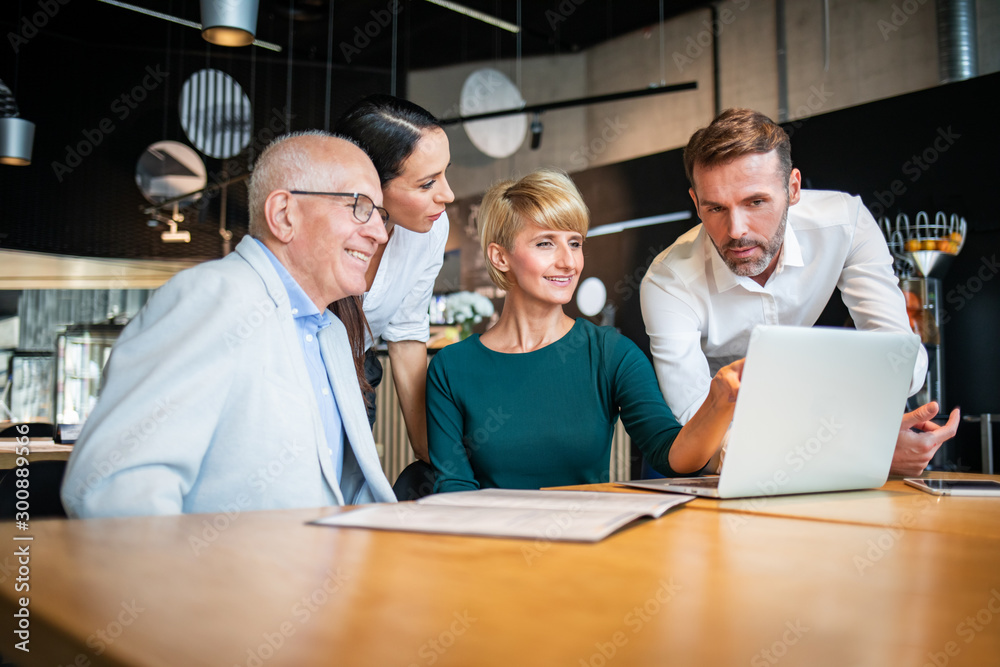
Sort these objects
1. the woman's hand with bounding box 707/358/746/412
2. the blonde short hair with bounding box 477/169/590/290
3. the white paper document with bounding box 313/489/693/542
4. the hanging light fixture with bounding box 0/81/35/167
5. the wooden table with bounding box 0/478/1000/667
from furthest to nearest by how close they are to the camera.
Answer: the hanging light fixture with bounding box 0/81/35/167 → the blonde short hair with bounding box 477/169/590/290 → the woman's hand with bounding box 707/358/746/412 → the white paper document with bounding box 313/489/693/542 → the wooden table with bounding box 0/478/1000/667

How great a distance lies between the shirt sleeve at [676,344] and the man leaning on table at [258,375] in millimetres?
828

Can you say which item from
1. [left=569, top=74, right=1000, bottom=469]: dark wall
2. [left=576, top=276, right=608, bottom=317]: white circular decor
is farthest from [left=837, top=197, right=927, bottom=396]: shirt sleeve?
[left=576, top=276, right=608, bottom=317]: white circular decor

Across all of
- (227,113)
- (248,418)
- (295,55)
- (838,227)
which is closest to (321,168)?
(248,418)

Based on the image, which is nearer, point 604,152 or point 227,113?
point 227,113

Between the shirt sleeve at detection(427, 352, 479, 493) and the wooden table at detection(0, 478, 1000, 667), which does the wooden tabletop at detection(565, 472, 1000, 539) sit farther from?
the shirt sleeve at detection(427, 352, 479, 493)

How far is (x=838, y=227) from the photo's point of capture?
212cm

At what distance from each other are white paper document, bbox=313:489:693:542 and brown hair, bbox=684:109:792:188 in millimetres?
1130

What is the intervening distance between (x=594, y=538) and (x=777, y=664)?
33cm

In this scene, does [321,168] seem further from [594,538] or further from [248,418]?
[594,538]

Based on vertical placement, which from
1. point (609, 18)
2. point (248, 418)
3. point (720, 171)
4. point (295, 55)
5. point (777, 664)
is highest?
point (609, 18)

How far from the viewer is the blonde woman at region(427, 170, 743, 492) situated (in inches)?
69.8

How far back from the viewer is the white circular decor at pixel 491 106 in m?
5.27

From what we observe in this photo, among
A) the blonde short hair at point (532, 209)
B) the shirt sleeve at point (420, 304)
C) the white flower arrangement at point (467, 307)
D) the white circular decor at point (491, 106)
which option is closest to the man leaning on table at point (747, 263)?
the blonde short hair at point (532, 209)

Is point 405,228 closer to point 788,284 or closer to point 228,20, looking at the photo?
point 788,284
